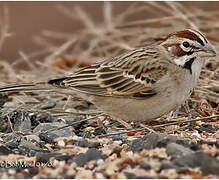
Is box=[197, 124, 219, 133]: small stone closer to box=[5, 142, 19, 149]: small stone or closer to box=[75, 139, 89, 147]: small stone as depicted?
box=[75, 139, 89, 147]: small stone

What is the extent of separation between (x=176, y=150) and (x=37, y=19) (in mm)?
8814

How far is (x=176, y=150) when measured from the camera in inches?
164

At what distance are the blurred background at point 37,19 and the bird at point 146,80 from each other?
19.3 ft

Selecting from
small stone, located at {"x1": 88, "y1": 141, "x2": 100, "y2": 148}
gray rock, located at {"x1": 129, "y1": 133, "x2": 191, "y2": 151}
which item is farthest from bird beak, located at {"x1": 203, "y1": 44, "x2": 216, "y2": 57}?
small stone, located at {"x1": 88, "y1": 141, "x2": 100, "y2": 148}

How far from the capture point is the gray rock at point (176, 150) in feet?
13.6

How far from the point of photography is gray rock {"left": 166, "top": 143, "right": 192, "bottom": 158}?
13.6ft

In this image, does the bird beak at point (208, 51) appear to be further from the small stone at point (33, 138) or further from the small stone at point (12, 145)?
the small stone at point (12, 145)

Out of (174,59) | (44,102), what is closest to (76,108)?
(44,102)

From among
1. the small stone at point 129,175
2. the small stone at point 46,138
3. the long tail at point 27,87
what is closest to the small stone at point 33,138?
the small stone at point 46,138

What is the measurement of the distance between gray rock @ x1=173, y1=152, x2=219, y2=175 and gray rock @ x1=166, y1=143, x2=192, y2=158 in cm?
14

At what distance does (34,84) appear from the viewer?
535cm

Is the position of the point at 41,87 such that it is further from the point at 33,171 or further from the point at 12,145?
the point at 33,171

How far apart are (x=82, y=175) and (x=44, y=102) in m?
2.54

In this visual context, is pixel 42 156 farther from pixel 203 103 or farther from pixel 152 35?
pixel 152 35
